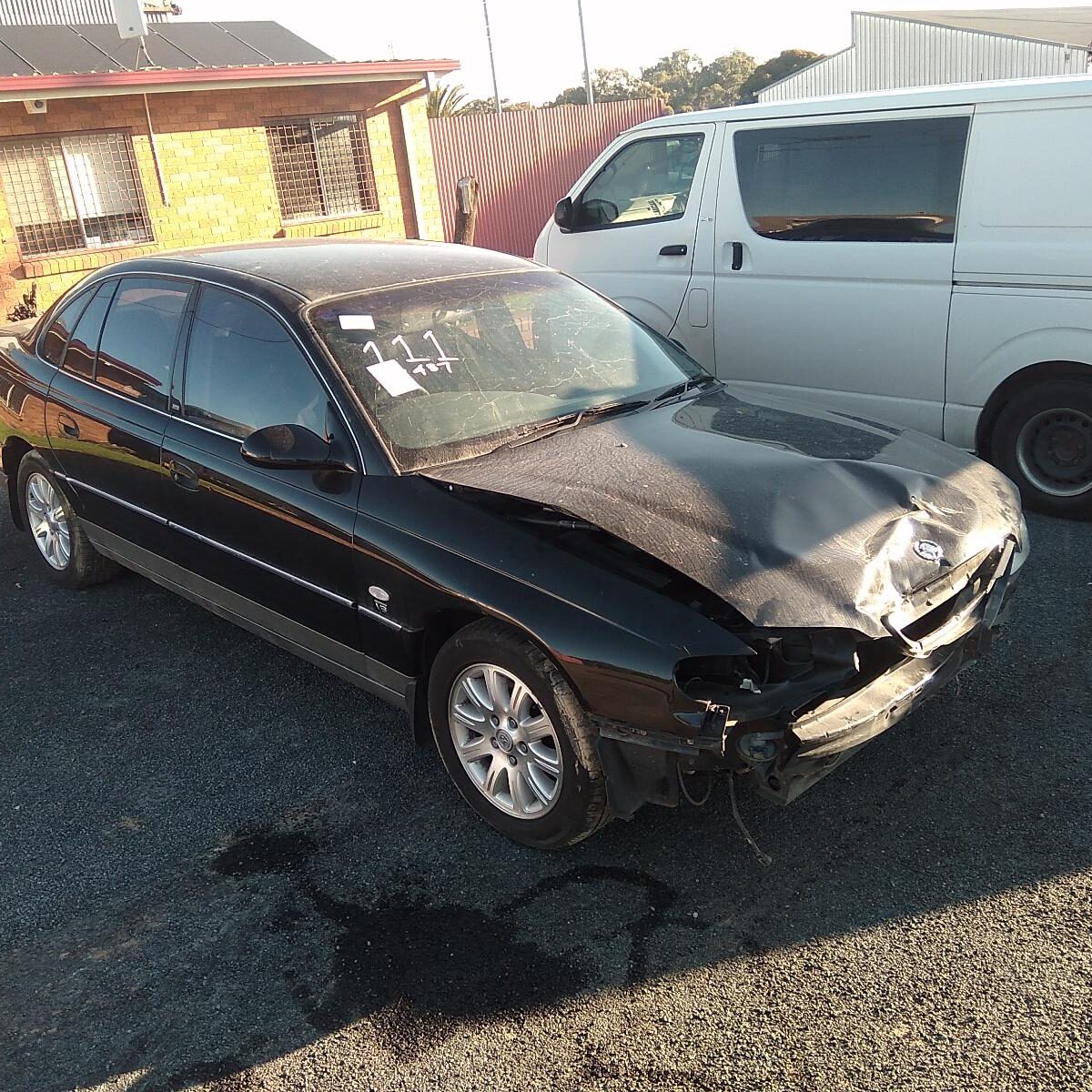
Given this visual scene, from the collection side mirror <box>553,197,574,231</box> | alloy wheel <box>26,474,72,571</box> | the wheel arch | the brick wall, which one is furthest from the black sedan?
the brick wall

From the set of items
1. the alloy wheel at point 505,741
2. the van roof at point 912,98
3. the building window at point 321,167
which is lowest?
the alloy wheel at point 505,741

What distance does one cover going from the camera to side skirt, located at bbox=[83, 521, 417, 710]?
3.64 m

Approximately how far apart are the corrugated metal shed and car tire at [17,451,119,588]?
29791 millimetres

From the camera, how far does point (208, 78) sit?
14281mm

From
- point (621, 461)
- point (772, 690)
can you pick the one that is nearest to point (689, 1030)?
point (772, 690)

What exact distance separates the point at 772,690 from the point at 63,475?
382 centimetres

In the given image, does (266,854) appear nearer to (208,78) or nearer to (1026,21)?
Answer: (208,78)

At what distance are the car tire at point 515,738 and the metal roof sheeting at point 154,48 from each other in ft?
44.1

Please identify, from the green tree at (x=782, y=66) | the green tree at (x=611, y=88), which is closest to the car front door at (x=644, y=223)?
the green tree at (x=782, y=66)

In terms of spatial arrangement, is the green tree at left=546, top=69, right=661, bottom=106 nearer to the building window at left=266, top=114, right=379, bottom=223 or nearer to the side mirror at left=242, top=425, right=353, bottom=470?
the building window at left=266, top=114, right=379, bottom=223

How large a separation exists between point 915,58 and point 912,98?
108 feet

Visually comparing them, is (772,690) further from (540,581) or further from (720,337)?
(720,337)

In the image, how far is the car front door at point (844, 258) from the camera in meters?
5.65

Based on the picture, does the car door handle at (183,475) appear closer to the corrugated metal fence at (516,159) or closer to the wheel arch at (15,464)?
the wheel arch at (15,464)
